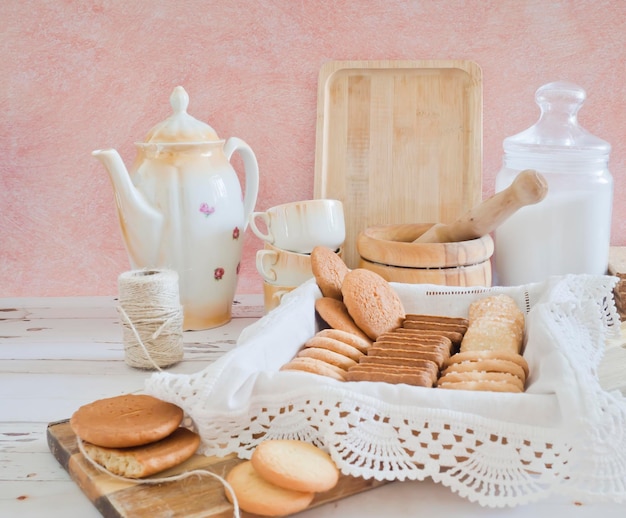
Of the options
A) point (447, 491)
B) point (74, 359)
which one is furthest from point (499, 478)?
point (74, 359)

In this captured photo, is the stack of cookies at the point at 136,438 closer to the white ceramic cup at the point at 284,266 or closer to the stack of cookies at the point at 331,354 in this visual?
the stack of cookies at the point at 331,354

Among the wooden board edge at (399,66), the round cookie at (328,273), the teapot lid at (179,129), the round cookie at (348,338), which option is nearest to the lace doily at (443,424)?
the round cookie at (348,338)

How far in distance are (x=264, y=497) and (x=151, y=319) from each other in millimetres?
420

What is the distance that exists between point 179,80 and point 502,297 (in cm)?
69

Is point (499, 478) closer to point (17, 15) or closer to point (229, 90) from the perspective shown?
point (229, 90)

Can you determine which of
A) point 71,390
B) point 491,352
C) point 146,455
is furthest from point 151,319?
point 491,352

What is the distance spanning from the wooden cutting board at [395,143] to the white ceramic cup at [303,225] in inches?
6.7

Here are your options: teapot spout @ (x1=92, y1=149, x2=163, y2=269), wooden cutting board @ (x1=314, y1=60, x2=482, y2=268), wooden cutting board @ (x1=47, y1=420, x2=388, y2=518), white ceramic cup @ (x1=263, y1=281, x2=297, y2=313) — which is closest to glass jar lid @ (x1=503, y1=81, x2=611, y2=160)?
wooden cutting board @ (x1=314, y1=60, x2=482, y2=268)

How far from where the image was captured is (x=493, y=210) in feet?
3.27

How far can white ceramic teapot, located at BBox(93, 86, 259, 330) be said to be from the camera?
42.2 inches

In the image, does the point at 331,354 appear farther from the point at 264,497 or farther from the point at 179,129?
the point at 179,129

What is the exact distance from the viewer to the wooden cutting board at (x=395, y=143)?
4.09 feet

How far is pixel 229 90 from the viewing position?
1278 millimetres

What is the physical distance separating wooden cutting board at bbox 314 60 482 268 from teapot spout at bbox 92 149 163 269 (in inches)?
12.1
